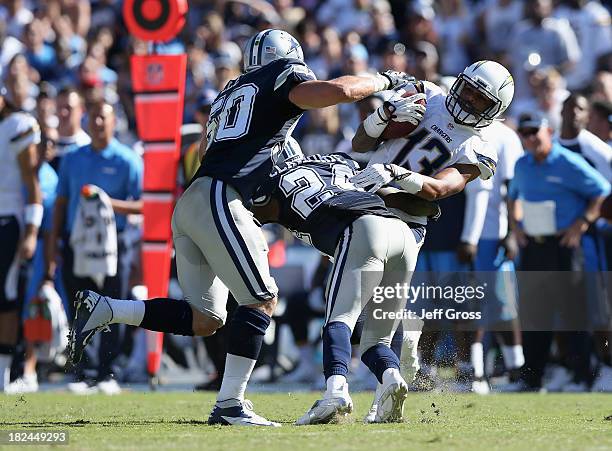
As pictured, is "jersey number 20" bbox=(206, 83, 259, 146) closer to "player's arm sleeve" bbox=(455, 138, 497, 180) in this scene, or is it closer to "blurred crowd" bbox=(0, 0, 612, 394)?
"player's arm sleeve" bbox=(455, 138, 497, 180)

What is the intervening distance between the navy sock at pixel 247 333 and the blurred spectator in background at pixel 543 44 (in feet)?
25.9

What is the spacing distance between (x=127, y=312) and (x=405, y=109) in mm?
1943

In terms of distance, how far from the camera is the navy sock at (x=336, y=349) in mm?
6633

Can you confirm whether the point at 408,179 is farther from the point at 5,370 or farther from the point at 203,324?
the point at 5,370

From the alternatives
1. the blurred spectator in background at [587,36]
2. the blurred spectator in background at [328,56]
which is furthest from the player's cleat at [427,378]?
the blurred spectator in background at [587,36]

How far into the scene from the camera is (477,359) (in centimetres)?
1023

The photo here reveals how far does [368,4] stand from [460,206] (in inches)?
244

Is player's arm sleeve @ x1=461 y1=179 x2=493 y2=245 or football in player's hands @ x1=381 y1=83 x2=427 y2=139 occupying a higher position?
football in player's hands @ x1=381 y1=83 x2=427 y2=139

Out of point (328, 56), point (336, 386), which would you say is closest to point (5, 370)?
point (336, 386)

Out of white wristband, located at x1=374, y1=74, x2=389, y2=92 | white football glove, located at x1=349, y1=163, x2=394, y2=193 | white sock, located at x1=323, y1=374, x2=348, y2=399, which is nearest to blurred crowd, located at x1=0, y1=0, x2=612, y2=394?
white sock, located at x1=323, y1=374, x2=348, y2=399

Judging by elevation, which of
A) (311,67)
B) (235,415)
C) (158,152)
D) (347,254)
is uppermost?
(311,67)

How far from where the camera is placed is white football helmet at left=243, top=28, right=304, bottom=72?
23.9 feet

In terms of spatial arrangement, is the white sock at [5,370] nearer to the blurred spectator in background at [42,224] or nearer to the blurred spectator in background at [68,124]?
the blurred spectator in background at [42,224]

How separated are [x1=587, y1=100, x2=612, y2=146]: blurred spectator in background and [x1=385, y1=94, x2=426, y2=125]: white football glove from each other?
4534 millimetres
